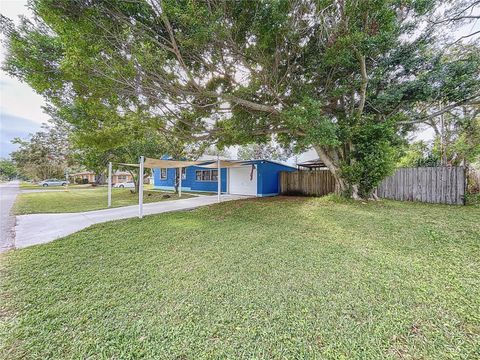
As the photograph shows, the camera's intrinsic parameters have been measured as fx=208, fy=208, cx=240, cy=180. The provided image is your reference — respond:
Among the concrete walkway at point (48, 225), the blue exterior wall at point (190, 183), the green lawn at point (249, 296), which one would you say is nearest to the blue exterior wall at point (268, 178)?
the blue exterior wall at point (190, 183)

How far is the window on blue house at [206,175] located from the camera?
1605 cm

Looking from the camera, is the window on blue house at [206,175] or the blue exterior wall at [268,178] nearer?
the blue exterior wall at [268,178]

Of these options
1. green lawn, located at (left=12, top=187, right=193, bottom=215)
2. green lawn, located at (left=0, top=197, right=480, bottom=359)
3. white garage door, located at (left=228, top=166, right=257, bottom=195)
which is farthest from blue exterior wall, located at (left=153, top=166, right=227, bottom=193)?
green lawn, located at (left=0, top=197, right=480, bottom=359)

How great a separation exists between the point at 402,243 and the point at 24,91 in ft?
36.3

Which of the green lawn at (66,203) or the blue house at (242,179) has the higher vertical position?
the blue house at (242,179)

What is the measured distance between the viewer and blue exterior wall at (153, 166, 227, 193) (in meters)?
16.0

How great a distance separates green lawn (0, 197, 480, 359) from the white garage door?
9176 millimetres

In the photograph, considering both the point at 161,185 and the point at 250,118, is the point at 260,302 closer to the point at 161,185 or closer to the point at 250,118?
the point at 250,118

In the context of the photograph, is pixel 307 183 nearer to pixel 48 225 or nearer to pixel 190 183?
pixel 190 183

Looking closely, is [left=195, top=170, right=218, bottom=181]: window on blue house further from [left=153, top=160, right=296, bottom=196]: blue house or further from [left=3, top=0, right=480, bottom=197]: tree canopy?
[left=3, top=0, right=480, bottom=197]: tree canopy

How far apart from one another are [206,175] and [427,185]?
13.2 m

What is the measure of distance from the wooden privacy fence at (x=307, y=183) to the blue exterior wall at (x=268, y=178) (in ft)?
1.27

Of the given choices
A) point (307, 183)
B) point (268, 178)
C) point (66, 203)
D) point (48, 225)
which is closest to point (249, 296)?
point (48, 225)

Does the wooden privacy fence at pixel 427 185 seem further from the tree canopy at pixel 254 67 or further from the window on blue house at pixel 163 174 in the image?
the window on blue house at pixel 163 174
